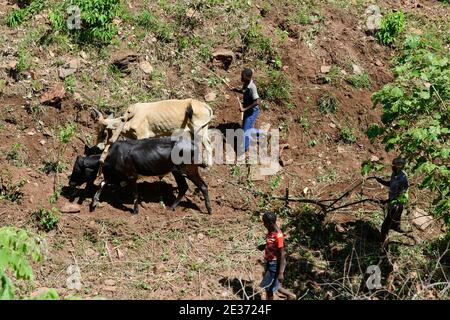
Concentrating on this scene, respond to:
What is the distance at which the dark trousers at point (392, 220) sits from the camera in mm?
8766

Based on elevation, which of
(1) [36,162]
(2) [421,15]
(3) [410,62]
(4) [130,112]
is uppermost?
(2) [421,15]

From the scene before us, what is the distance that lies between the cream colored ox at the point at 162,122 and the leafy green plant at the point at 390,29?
4571 mm

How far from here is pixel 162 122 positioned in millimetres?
10492

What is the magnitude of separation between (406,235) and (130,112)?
15.1 ft

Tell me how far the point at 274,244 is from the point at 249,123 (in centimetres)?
345

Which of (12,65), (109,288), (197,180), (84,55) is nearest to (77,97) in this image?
(84,55)

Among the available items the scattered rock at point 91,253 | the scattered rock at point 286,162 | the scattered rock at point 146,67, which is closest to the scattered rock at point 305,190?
the scattered rock at point 286,162

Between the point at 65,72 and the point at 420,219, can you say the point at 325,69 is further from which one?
the point at 65,72

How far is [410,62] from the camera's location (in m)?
8.33

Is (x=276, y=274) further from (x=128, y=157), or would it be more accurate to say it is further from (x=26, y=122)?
(x=26, y=122)

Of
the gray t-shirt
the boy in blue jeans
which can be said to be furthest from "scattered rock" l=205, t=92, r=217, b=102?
the gray t-shirt

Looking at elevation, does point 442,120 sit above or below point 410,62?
below
